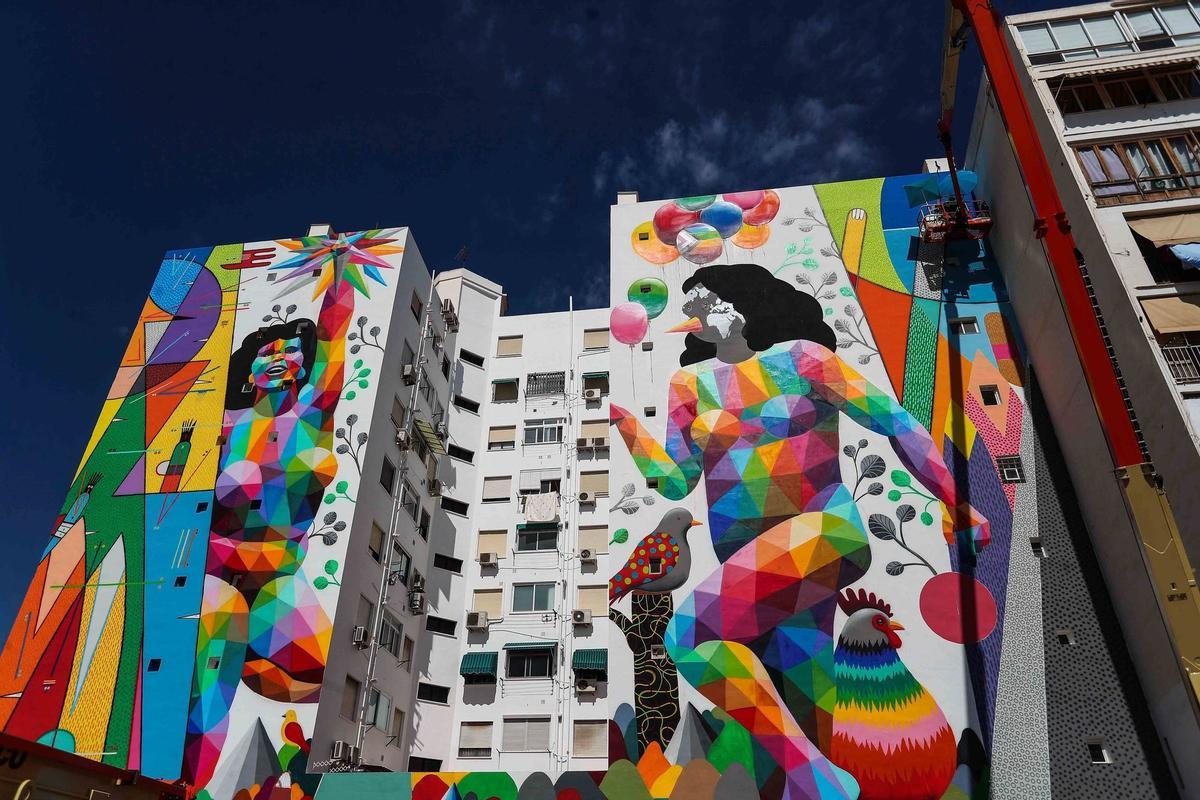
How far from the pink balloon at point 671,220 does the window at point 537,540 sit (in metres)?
13.2

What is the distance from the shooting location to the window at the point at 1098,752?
24.1 meters

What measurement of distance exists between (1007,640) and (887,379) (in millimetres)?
9926

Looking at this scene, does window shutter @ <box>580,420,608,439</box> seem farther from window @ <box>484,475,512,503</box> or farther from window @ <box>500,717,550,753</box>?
window @ <box>500,717,550,753</box>

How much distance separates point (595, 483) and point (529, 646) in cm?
720

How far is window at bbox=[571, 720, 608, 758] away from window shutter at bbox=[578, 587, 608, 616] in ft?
13.3

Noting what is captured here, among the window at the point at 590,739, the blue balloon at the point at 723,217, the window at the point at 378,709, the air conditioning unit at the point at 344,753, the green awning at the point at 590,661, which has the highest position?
the blue balloon at the point at 723,217

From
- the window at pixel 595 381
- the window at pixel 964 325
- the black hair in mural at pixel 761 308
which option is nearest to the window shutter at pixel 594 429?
the window at pixel 595 381

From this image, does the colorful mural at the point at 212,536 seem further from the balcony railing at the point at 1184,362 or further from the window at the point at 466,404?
the balcony railing at the point at 1184,362

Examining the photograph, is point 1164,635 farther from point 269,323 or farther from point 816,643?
point 269,323

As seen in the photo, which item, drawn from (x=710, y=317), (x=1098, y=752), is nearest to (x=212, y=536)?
(x=710, y=317)

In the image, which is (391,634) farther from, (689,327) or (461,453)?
(689,327)

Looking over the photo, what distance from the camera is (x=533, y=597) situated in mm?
33625

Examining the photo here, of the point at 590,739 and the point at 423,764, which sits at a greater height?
the point at 590,739

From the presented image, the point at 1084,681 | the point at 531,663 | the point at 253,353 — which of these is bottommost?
the point at 1084,681
